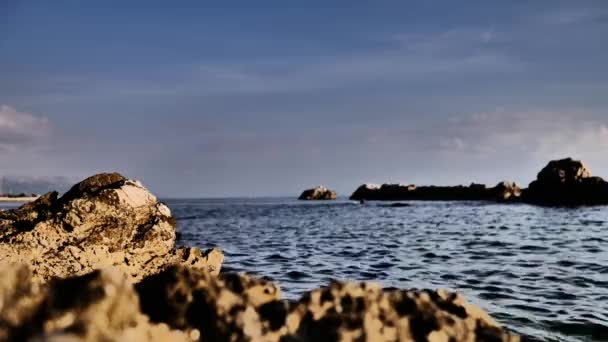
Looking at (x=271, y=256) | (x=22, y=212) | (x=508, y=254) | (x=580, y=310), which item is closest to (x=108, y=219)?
(x=22, y=212)

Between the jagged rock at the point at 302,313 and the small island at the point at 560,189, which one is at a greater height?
the small island at the point at 560,189

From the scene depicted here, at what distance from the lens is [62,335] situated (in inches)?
87.1

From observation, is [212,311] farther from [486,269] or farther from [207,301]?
[486,269]

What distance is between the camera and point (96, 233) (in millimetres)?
8648

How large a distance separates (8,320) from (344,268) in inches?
501

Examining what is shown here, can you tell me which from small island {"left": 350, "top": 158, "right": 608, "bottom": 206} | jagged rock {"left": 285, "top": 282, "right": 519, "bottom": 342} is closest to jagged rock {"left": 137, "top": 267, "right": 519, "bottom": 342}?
jagged rock {"left": 285, "top": 282, "right": 519, "bottom": 342}

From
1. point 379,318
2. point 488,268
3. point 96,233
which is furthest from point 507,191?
point 379,318

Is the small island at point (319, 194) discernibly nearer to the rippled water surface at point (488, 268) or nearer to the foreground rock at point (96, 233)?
the rippled water surface at point (488, 268)

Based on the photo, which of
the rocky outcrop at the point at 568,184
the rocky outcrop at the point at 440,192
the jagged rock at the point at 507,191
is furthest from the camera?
the rocky outcrop at the point at 440,192

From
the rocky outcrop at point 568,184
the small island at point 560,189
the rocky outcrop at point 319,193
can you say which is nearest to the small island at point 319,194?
the rocky outcrop at point 319,193

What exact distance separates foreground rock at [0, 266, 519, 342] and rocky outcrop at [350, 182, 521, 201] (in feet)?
330

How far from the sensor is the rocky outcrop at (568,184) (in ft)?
267

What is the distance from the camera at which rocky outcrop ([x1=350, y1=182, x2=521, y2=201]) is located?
338ft

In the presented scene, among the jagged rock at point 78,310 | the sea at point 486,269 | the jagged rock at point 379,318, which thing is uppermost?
the jagged rock at point 78,310
